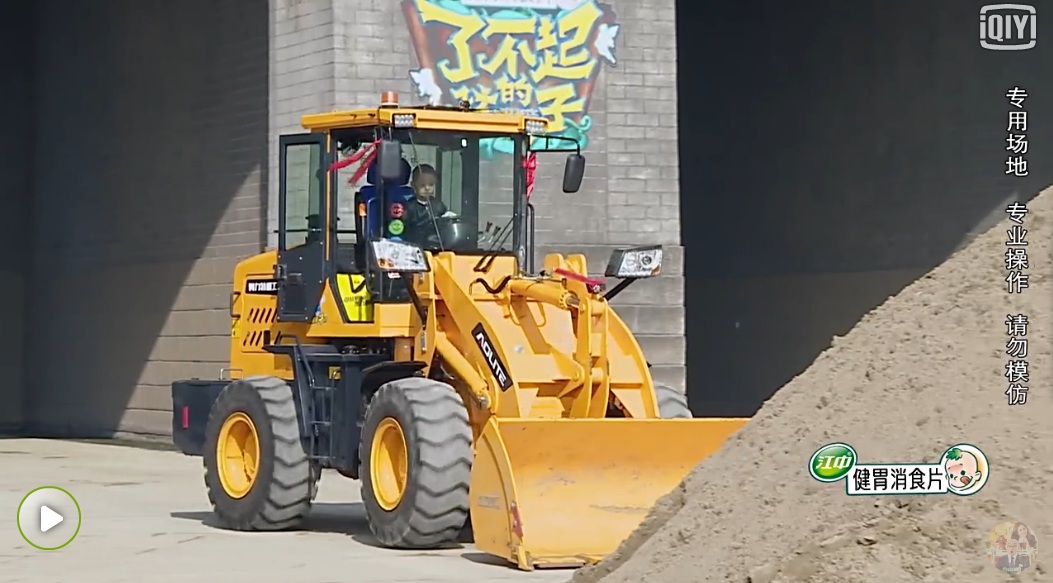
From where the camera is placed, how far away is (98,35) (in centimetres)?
2575

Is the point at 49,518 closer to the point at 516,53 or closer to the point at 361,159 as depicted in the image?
the point at 361,159

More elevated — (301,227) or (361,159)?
(361,159)

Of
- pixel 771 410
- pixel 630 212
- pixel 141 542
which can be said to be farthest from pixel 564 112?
pixel 771 410

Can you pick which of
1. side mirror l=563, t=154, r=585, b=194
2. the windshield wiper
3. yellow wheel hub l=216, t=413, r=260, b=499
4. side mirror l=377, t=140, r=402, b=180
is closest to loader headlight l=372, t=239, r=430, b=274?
side mirror l=377, t=140, r=402, b=180

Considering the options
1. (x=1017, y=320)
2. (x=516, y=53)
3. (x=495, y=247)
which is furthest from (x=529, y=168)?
(x=516, y=53)

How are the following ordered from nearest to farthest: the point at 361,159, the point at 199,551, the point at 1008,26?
the point at 199,551 < the point at 361,159 < the point at 1008,26

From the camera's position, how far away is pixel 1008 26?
24.9 m

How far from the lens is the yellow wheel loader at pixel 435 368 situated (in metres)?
11.6

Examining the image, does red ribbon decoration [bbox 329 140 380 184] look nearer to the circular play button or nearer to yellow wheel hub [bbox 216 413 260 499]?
yellow wheel hub [bbox 216 413 260 499]

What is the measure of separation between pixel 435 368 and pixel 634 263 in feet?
5.15

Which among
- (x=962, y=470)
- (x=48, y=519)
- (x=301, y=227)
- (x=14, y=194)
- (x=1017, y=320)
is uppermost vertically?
(x=14, y=194)

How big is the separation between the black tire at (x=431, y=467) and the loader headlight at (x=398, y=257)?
770mm

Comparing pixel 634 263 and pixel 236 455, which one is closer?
pixel 634 263

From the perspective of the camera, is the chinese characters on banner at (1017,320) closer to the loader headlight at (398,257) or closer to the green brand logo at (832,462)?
the green brand logo at (832,462)
